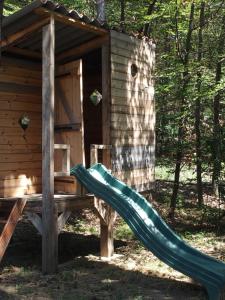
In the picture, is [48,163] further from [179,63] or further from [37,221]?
[179,63]

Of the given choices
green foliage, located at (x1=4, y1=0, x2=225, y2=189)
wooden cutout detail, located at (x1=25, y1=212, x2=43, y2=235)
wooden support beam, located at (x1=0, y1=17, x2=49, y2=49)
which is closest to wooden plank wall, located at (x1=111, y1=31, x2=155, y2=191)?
green foliage, located at (x1=4, y1=0, x2=225, y2=189)

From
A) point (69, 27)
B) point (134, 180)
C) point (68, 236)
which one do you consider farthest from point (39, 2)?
point (68, 236)

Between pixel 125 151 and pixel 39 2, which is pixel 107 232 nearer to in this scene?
pixel 125 151

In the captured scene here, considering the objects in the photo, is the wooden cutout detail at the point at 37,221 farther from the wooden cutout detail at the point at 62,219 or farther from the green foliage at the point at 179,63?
the green foliage at the point at 179,63

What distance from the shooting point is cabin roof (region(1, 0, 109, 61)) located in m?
6.73

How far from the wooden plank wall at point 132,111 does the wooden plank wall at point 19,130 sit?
6.20ft

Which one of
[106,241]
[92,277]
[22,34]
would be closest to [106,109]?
[22,34]

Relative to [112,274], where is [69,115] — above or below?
above

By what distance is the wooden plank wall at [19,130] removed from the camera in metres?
8.32

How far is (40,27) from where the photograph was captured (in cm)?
721

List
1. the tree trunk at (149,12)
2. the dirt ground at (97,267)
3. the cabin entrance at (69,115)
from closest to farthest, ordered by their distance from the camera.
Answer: the dirt ground at (97,267) < the cabin entrance at (69,115) < the tree trunk at (149,12)

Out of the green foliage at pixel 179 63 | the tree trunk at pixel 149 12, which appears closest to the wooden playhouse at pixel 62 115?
the green foliage at pixel 179 63

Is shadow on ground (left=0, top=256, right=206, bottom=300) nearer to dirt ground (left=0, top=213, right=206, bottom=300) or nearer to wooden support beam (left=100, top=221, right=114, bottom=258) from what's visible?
dirt ground (left=0, top=213, right=206, bottom=300)

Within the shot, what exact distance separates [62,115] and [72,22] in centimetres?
195
